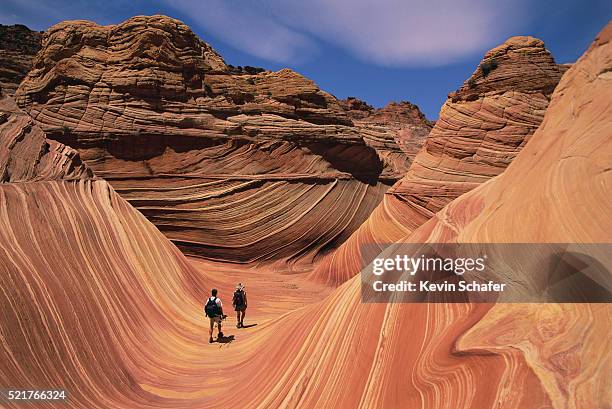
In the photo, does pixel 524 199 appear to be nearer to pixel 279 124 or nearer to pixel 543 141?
pixel 543 141

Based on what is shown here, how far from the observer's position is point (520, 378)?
2.51m

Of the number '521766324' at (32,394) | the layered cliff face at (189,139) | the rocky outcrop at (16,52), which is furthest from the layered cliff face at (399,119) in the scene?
the number '521766324' at (32,394)

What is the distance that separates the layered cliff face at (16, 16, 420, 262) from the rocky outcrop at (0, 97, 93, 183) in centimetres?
511

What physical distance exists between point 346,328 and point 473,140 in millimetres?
8750

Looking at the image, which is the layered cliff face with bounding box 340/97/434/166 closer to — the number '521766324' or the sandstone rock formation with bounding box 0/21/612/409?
the sandstone rock formation with bounding box 0/21/612/409

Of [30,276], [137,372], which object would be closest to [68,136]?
[30,276]

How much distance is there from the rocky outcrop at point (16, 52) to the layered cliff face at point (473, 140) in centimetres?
2248

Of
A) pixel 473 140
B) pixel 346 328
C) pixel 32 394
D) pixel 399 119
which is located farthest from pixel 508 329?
pixel 399 119

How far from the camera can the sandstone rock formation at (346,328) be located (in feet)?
8.82

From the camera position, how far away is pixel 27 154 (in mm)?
6922

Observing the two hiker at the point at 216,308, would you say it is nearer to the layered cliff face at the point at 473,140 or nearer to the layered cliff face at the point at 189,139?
the layered cliff face at the point at 473,140

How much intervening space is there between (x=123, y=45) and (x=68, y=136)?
353cm

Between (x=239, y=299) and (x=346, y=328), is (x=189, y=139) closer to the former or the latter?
(x=239, y=299)

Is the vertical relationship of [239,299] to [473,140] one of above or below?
below
